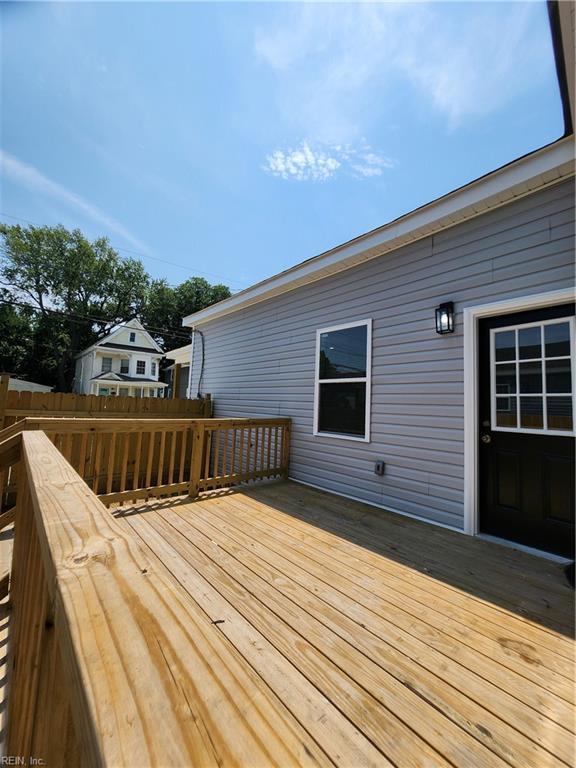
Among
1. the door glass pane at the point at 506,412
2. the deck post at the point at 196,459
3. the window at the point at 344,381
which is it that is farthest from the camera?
the window at the point at 344,381

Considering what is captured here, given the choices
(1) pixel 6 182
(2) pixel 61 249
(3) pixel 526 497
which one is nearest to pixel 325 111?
(3) pixel 526 497

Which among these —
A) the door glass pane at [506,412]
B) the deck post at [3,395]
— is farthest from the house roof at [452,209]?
the deck post at [3,395]

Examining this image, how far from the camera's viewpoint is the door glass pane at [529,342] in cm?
281

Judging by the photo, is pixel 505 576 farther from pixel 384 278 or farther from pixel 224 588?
pixel 384 278

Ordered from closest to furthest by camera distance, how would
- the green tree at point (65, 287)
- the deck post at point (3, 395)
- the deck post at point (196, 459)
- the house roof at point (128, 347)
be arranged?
the deck post at point (196, 459), the deck post at point (3, 395), the house roof at point (128, 347), the green tree at point (65, 287)

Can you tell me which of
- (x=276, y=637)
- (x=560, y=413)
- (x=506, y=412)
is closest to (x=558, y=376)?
(x=560, y=413)

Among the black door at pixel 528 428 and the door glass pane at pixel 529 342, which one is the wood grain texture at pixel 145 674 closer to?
the black door at pixel 528 428

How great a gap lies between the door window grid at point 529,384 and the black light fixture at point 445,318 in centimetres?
38

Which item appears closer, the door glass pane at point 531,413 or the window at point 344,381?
the door glass pane at point 531,413

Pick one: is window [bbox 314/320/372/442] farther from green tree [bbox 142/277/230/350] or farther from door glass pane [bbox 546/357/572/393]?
green tree [bbox 142/277/230/350]

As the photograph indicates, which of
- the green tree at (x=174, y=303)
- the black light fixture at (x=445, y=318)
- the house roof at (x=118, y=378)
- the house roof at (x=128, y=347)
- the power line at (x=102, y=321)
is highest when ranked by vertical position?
the green tree at (x=174, y=303)

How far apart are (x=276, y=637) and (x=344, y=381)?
3.13m

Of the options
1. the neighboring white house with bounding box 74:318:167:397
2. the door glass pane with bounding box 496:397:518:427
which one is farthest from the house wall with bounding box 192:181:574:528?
the neighboring white house with bounding box 74:318:167:397

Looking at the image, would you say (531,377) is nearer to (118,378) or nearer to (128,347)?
(118,378)
